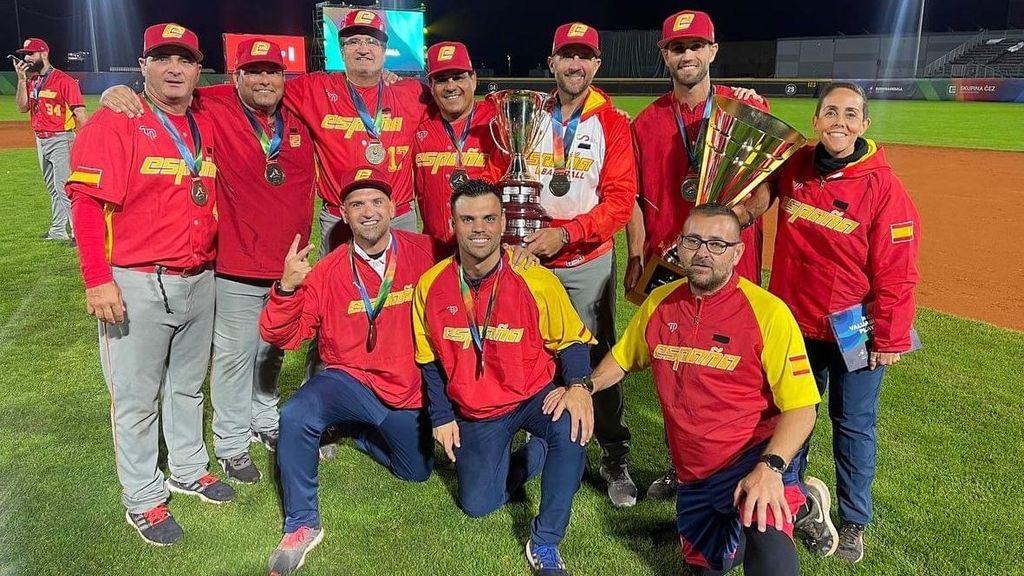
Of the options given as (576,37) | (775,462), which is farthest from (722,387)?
(576,37)

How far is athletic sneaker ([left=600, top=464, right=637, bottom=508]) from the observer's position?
4.15 meters

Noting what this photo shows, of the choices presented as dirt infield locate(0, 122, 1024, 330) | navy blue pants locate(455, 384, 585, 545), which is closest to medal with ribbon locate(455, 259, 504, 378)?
navy blue pants locate(455, 384, 585, 545)

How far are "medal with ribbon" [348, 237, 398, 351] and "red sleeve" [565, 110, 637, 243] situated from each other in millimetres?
1030

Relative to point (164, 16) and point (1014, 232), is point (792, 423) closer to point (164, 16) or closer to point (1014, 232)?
point (1014, 232)

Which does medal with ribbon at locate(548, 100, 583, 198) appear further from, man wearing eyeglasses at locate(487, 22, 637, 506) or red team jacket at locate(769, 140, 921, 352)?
red team jacket at locate(769, 140, 921, 352)

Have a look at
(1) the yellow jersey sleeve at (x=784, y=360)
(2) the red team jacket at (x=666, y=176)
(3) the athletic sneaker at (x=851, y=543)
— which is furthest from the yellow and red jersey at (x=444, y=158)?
(3) the athletic sneaker at (x=851, y=543)

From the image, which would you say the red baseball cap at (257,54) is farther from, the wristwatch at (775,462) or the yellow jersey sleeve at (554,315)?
the wristwatch at (775,462)

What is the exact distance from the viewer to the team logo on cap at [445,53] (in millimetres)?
4312

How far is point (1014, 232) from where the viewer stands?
1139 cm

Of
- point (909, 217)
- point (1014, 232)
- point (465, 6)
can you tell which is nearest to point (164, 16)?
point (465, 6)

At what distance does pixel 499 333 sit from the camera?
3824mm

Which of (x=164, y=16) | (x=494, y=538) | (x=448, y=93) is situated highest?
(x=164, y=16)

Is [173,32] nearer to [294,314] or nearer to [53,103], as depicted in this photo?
[294,314]

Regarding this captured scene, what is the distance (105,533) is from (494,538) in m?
2.07
